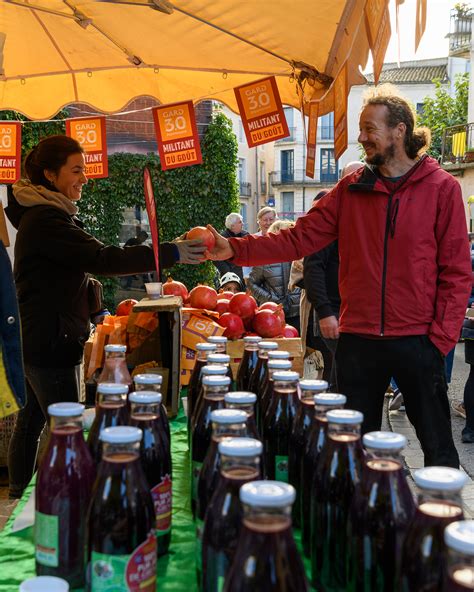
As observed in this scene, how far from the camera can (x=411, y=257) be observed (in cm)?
286

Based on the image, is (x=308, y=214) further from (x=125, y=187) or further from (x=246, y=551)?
(x=125, y=187)

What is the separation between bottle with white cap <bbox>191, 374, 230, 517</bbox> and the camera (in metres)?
1.60

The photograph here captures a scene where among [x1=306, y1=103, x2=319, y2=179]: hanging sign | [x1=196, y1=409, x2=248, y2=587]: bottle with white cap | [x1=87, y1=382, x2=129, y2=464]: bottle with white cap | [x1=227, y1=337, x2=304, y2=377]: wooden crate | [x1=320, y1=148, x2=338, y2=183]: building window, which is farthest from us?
[x1=320, y1=148, x2=338, y2=183]: building window

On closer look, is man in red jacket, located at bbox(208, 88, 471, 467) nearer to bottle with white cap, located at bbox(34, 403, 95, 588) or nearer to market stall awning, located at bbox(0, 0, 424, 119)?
market stall awning, located at bbox(0, 0, 424, 119)

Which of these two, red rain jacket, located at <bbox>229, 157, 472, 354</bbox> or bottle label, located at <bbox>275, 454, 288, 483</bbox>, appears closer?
bottle label, located at <bbox>275, 454, 288, 483</bbox>

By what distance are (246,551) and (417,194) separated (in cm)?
231

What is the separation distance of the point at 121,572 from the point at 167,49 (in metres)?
4.29

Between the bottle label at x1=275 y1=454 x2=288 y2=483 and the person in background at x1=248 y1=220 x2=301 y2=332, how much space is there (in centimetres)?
520

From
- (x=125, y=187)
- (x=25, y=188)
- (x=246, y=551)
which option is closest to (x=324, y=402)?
(x=246, y=551)

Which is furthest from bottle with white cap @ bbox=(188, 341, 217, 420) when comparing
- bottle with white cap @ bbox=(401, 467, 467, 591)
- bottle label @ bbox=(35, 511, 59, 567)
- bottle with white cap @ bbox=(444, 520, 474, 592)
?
bottle with white cap @ bbox=(444, 520, 474, 592)

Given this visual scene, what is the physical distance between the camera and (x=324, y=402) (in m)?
1.37

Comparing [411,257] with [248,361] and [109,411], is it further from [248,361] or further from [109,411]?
[109,411]

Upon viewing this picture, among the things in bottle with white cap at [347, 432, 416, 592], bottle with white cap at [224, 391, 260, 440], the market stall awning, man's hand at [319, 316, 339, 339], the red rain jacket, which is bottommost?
man's hand at [319, 316, 339, 339]

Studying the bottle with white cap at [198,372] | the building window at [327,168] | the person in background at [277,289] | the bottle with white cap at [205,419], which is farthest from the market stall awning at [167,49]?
the building window at [327,168]
